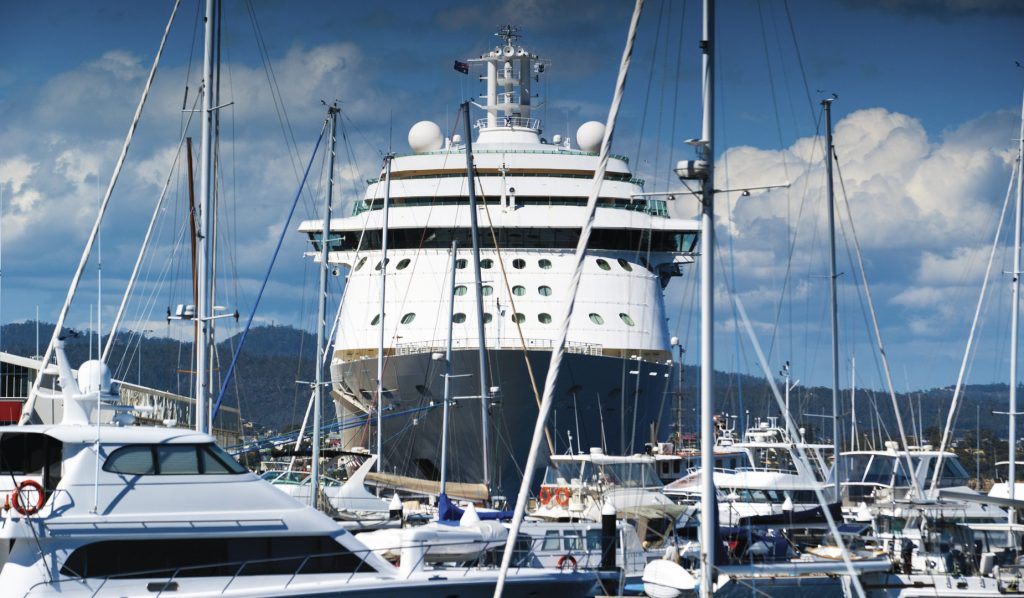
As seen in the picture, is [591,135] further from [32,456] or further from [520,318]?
[32,456]

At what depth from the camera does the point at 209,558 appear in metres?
16.7

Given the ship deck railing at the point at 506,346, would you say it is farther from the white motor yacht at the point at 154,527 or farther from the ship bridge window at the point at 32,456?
the ship bridge window at the point at 32,456

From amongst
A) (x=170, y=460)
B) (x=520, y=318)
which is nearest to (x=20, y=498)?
(x=170, y=460)

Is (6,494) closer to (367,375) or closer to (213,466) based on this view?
(213,466)

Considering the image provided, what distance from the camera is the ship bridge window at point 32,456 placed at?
16516mm

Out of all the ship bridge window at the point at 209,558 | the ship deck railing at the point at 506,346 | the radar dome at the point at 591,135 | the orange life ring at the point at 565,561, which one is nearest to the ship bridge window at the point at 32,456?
the ship bridge window at the point at 209,558

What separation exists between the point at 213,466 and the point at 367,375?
2244 cm

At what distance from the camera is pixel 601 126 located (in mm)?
50375

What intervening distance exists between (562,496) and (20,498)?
1471 centimetres

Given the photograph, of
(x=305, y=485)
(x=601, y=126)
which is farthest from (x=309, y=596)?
(x=601, y=126)

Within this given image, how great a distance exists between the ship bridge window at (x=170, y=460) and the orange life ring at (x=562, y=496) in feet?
38.6

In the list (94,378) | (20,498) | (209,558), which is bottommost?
(209,558)

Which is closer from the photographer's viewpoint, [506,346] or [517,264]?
[506,346]

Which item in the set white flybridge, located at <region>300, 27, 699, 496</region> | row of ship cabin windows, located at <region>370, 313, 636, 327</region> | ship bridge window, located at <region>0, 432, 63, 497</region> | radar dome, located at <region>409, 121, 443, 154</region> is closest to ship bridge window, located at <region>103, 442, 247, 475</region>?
ship bridge window, located at <region>0, 432, 63, 497</region>
